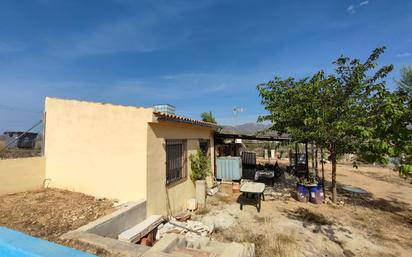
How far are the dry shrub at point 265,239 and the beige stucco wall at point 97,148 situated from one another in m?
2.90

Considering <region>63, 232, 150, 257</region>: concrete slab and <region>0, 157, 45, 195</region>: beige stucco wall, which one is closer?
<region>63, 232, 150, 257</region>: concrete slab

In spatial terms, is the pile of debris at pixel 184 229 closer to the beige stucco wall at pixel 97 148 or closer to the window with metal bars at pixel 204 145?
the beige stucco wall at pixel 97 148

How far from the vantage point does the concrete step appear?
5303 mm

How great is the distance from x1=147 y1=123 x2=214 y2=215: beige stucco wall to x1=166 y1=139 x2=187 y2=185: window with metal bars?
209 millimetres

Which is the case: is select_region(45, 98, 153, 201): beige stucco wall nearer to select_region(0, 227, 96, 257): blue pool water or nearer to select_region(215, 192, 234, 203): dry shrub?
select_region(0, 227, 96, 257): blue pool water

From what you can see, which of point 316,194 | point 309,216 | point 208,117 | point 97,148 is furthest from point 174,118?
point 208,117

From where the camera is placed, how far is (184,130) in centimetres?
920

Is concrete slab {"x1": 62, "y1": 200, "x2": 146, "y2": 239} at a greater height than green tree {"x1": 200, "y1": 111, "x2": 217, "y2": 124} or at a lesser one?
lesser

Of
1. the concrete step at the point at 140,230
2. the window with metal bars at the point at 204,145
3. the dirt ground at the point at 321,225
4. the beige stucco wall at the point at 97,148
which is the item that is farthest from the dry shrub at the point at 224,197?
the beige stucco wall at the point at 97,148

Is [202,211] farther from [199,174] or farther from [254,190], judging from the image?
[254,190]

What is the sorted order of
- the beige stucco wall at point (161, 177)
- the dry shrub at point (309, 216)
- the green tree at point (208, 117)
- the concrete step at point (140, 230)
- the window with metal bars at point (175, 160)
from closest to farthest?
the concrete step at point (140, 230) < the beige stucco wall at point (161, 177) < the dry shrub at point (309, 216) < the window with metal bars at point (175, 160) < the green tree at point (208, 117)

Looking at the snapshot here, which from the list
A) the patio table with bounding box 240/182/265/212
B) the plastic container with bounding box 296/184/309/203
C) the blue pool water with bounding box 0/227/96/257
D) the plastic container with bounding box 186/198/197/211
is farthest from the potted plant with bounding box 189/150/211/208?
the blue pool water with bounding box 0/227/96/257

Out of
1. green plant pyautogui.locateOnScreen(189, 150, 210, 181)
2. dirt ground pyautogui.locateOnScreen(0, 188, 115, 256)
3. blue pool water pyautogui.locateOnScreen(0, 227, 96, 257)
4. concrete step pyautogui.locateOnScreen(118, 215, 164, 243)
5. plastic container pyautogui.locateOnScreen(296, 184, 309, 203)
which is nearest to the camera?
blue pool water pyautogui.locateOnScreen(0, 227, 96, 257)

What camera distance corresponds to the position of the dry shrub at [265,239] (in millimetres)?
5633
